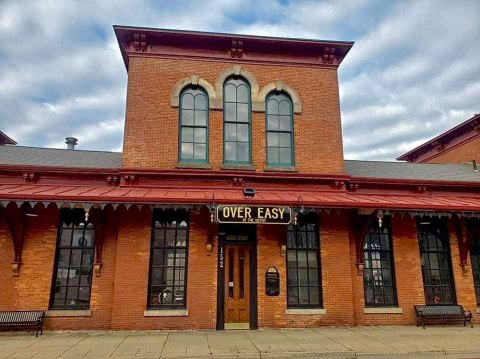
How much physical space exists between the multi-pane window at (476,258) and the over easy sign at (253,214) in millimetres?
6717

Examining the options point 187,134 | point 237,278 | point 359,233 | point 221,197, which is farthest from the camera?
point 187,134

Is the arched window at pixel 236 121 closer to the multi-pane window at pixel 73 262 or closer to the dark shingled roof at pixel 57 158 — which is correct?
the dark shingled roof at pixel 57 158

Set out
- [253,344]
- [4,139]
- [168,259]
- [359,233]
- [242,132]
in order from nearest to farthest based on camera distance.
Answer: [253,344] → [168,259] → [359,233] → [242,132] → [4,139]

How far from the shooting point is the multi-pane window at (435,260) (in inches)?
454

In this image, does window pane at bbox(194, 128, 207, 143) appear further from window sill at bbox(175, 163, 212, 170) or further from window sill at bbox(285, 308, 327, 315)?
window sill at bbox(285, 308, 327, 315)

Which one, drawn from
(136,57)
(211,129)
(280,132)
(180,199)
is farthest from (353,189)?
(136,57)

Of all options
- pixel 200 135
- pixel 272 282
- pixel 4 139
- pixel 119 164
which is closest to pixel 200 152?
pixel 200 135

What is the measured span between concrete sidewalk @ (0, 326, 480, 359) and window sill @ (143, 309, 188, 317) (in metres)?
0.45

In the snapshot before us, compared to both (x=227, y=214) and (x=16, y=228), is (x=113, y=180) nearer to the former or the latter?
(x=16, y=228)

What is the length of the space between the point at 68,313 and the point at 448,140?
18217 mm

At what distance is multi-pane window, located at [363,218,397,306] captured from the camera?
1122 cm

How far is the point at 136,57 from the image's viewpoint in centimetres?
1184

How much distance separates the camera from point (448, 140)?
729 inches

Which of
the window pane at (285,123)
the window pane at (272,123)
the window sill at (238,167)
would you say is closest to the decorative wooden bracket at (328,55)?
the window pane at (285,123)
